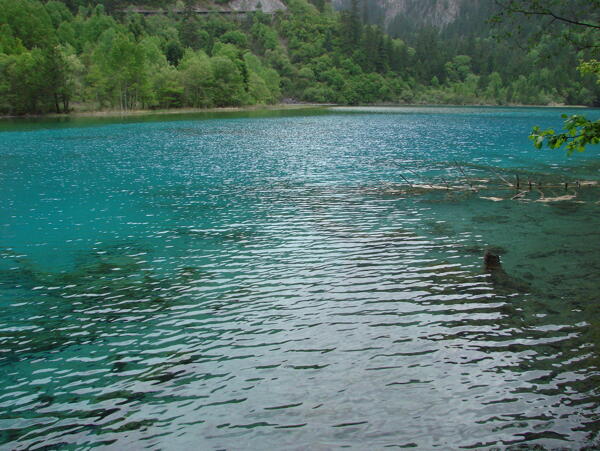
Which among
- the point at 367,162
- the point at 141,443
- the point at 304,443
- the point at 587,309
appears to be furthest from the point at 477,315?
the point at 367,162

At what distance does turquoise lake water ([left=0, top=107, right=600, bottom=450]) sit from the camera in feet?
38.8

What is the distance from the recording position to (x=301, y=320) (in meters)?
17.8

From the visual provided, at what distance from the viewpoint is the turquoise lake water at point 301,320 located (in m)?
11.8

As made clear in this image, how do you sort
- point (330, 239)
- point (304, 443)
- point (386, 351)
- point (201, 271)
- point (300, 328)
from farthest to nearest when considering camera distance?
1. point (330, 239)
2. point (201, 271)
3. point (300, 328)
4. point (386, 351)
5. point (304, 443)

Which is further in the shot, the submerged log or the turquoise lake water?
the submerged log

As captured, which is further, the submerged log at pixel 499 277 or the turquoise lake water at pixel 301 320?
the submerged log at pixel 499 277

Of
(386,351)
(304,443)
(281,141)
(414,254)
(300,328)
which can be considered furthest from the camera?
(281,141)

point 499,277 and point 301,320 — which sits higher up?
point 499,277

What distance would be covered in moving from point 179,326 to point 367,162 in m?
49.1

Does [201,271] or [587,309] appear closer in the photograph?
[587,309]

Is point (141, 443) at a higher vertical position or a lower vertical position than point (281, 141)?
lower

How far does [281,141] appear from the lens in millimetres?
88500

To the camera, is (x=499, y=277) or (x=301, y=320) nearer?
(x=301, y=320)

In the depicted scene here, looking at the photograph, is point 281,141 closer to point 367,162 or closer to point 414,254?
point 367,162
